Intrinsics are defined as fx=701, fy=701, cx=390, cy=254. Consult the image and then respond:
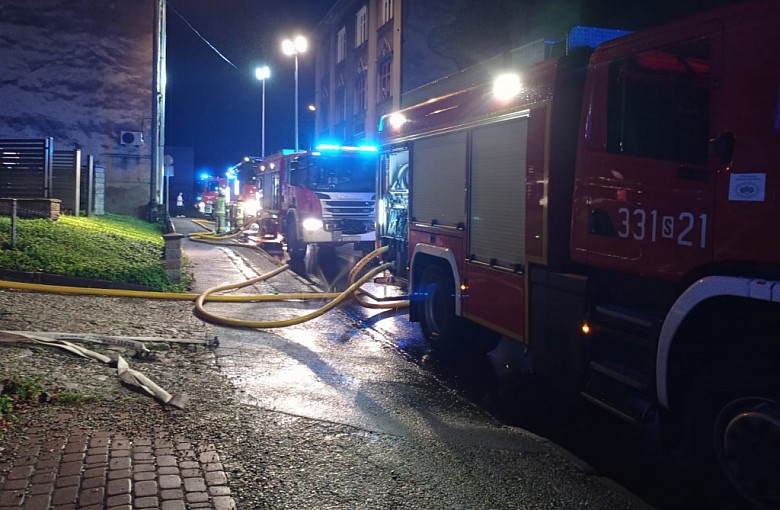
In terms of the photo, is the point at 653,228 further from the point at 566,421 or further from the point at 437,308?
the point at 437,308

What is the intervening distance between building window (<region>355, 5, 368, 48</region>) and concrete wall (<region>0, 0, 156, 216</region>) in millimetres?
14951

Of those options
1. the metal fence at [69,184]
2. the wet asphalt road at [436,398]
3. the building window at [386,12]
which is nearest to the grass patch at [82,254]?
the wet asphalt road at [436,398]

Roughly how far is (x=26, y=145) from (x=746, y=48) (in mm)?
17307

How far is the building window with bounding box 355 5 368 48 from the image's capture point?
3824 centimetres

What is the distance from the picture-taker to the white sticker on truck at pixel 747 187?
11.7 ft

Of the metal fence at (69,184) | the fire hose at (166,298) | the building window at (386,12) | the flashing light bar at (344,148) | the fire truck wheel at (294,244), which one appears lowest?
the fire hose at (166,298)

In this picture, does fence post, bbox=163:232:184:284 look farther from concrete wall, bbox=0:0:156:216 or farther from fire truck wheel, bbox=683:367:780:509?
concrete wall, bbox=0:0:156:216

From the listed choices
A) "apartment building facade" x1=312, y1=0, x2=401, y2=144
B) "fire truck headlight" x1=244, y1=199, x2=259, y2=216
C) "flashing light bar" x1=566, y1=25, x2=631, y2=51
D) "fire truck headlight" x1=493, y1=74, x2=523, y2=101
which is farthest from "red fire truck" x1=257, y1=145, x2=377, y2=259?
"apartment building facade" x1=312, y1=0, x2=401, y2=144

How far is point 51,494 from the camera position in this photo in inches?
140

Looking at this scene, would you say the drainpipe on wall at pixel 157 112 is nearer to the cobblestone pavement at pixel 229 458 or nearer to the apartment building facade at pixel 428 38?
the apartment building facade at pixel 428 38

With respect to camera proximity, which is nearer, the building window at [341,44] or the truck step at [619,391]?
the truck step at [619,391]

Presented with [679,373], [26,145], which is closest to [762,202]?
[679,373]

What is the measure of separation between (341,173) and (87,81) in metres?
13.2

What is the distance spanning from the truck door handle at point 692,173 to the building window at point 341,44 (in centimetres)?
3979
